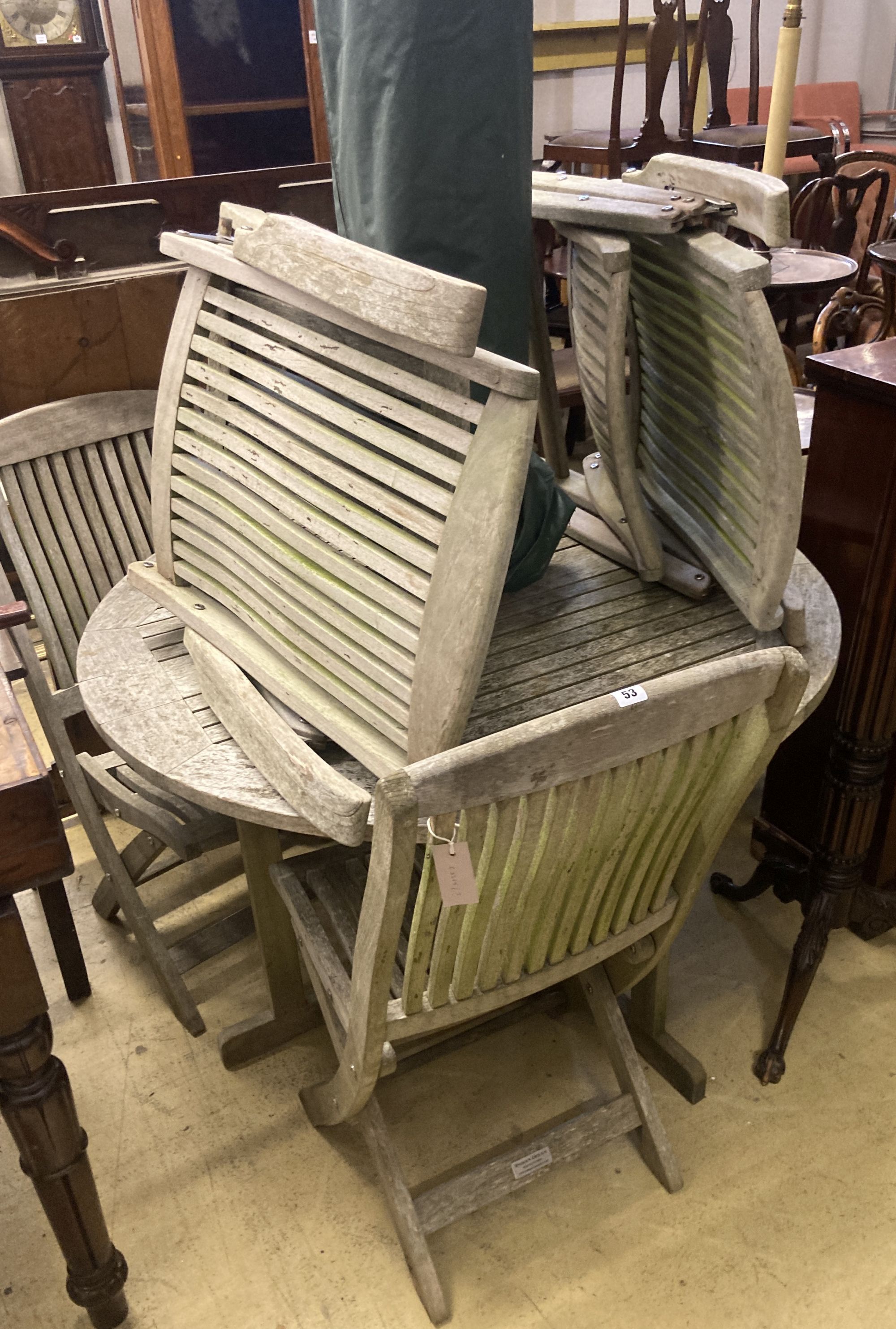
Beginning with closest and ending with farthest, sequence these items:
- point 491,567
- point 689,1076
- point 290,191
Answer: point 491,567, point 689,1076, point 290,191

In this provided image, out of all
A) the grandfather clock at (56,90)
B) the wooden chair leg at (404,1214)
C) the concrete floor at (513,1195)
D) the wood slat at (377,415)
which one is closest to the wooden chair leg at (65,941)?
the concrete floor at (513,1195)

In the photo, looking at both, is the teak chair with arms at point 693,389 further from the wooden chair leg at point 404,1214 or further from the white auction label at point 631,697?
the wooden chair leg at point 404,1214

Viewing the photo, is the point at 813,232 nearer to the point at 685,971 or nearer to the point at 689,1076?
the point at 685,971

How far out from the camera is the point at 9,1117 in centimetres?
159

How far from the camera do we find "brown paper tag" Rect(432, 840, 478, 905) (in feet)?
4.29

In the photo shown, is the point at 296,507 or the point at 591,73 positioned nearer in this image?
the point at 296,507

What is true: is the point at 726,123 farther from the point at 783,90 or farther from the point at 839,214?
the point at 783,90

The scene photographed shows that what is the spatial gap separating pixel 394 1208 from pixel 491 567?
1.13 meters

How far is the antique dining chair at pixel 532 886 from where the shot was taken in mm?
1268

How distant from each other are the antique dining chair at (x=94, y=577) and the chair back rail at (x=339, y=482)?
0.47m

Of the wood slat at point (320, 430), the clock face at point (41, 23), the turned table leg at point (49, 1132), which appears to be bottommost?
the turned table leg at point (49, 1132)

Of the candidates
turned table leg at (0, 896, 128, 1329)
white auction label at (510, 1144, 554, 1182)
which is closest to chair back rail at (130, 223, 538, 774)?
turned table leg at (0, 896, 128, 1329)

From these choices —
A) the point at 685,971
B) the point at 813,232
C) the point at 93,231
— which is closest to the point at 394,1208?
the point at 685,971

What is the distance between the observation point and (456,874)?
133 centimetres
